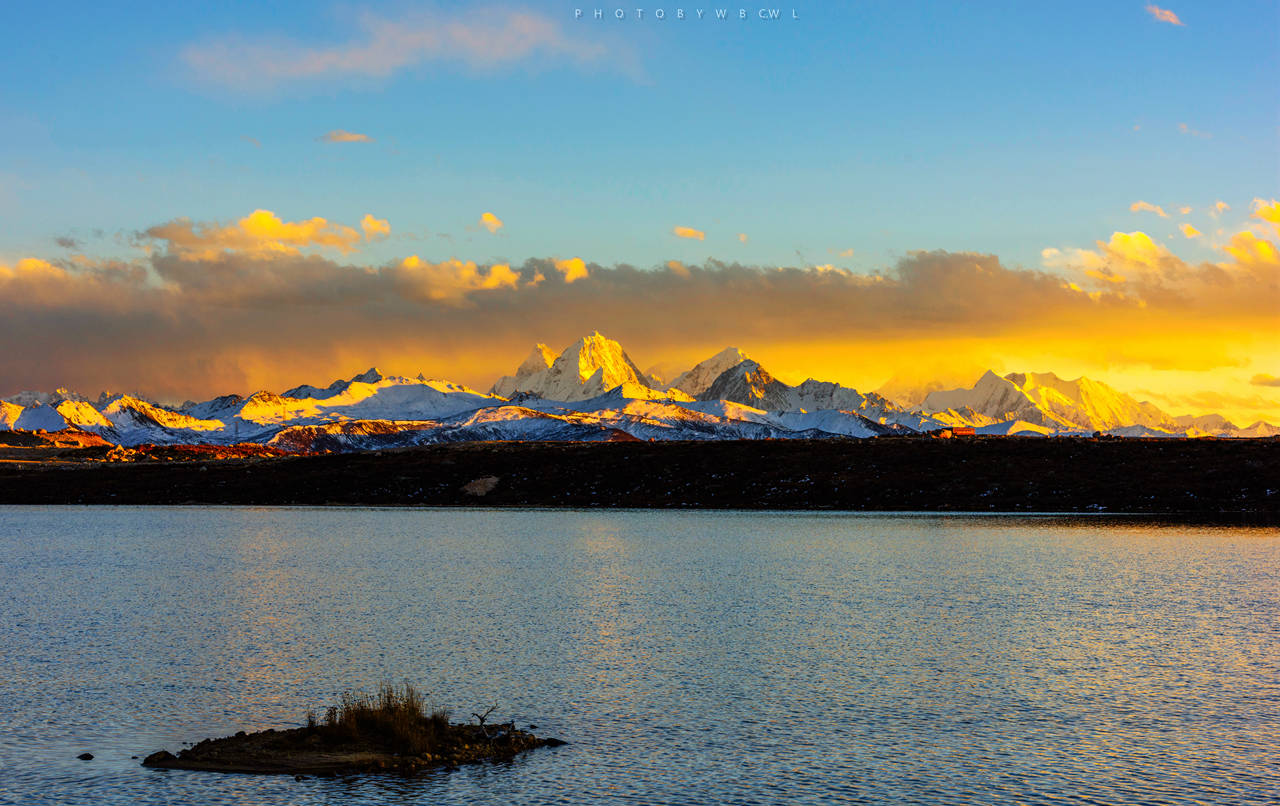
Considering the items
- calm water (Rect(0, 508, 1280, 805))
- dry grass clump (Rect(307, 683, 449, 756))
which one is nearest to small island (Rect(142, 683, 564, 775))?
dry grass clump (Rect(307, 683, 449, 756))

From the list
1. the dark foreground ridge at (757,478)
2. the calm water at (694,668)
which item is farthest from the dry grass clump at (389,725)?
the dark foreground ridge at (757,478)

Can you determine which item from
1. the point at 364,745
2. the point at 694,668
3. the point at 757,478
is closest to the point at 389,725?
the point at 364,745

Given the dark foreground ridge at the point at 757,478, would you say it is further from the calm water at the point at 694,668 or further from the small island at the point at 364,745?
the small island at the point at 364,745

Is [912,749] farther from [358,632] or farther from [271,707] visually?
[358,632]

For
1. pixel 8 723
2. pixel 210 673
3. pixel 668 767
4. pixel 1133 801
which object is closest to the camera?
pixel 1133 801

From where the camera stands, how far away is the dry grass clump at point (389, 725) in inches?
826

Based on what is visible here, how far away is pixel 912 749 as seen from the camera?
2064 cm

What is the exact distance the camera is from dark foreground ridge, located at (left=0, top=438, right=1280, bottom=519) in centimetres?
10794

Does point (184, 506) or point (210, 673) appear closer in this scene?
point (210, 673)

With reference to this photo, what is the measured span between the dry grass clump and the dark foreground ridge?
286 feet

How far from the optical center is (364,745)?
21.2 meters

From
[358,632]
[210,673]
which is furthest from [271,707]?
[358,632]

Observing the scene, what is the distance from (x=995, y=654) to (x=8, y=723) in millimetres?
22794

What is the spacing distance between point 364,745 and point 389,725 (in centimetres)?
57
